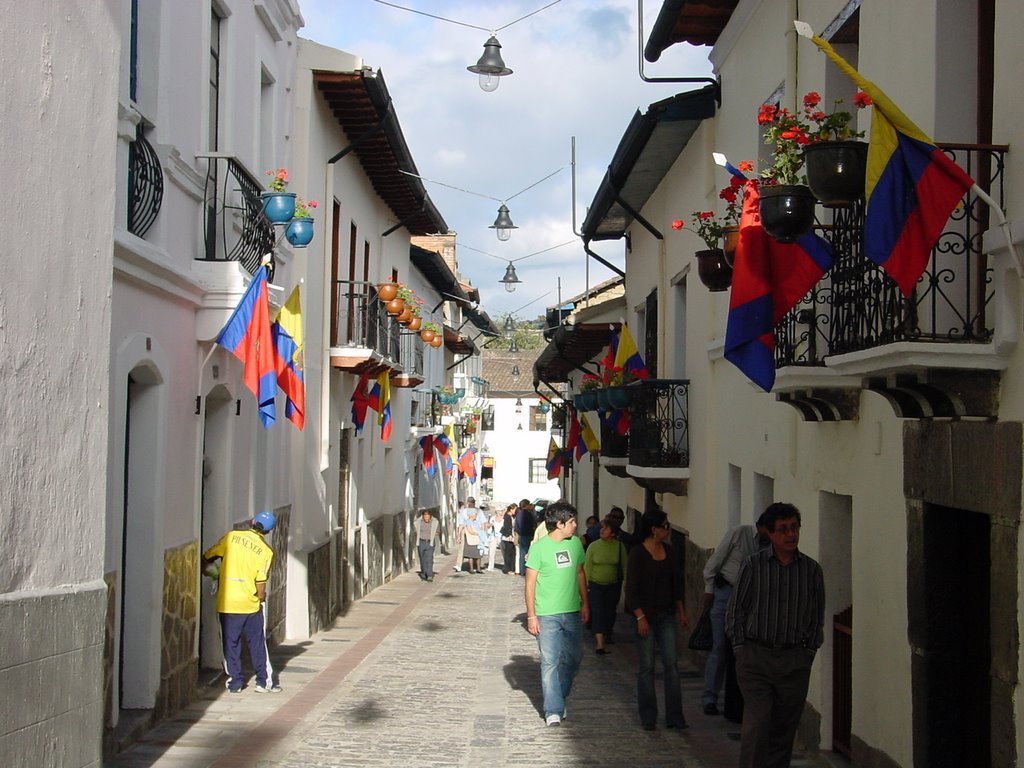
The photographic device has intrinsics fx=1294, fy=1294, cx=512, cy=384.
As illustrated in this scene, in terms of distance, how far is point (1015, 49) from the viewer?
603cm

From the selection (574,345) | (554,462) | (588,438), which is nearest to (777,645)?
(588,438)

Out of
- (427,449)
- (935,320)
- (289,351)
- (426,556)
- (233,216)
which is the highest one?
(233,216)

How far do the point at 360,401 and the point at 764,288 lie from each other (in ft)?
44.8

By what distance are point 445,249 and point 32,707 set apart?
139 feet

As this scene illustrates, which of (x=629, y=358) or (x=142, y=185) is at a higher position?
(x=142, y=185)

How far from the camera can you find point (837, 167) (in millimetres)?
6465

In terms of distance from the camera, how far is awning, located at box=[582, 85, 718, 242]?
47.3ft

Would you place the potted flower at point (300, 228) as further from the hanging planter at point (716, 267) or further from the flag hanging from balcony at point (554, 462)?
the flag hanging from balcony at point (554, 462)

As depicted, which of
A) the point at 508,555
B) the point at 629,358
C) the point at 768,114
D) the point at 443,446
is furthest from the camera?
the point at 443,446

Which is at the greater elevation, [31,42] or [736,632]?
[31,42]

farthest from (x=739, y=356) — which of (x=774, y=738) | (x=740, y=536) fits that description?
(x=740, y=536)

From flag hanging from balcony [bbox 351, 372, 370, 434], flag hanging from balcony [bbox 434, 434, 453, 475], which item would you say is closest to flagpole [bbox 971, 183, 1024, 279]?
flag hanging from balcony [bbox 351, 372, 370, 434]

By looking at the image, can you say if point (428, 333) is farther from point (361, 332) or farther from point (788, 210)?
point (788, 210)

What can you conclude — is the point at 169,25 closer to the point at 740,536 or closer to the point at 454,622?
the point at 740,536
